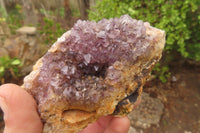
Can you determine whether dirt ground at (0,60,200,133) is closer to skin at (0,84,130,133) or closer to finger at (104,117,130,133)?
finger at (104,117,130,133)

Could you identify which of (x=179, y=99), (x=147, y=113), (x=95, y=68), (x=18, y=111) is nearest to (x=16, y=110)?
(x=18, y=111)

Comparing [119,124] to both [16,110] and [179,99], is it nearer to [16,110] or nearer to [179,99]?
[16,110]

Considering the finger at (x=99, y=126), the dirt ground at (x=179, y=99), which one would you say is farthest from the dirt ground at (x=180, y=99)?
the finger at (x=99, y=126)

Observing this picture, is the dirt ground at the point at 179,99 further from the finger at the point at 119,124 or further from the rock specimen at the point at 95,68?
the rock specimen at the point at 95,68

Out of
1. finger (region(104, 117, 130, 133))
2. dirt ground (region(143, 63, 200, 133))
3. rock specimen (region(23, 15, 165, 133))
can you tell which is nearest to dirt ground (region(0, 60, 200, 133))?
dirt ground (region(143, 63, 200, 133))

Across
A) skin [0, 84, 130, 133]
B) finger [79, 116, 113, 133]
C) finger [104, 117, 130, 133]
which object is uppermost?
skin [0, 84, 130, 133]

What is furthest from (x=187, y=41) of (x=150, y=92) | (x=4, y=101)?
(x=4, y=101)
